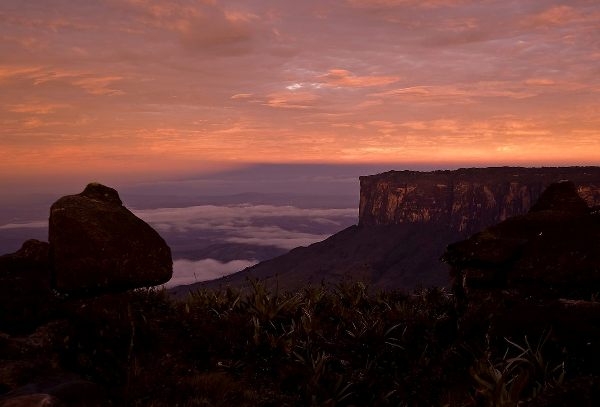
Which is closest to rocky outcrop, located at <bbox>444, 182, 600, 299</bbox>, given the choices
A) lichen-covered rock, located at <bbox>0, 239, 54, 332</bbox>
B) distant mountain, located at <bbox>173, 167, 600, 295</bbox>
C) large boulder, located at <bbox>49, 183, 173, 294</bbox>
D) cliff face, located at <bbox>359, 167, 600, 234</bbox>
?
large boulder, located at <bbox>49, 183, 173, 294</bbox>

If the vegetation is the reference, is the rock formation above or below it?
above

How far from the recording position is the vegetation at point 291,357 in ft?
22.2

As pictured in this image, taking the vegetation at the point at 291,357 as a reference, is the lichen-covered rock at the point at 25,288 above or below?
above

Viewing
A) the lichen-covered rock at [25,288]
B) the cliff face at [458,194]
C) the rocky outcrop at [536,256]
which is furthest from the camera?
the cliff face at [458,194]

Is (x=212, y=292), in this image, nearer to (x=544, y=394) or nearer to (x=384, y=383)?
(x=384, y=383)

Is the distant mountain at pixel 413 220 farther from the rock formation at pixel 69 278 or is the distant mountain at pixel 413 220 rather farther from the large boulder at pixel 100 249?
the rock formation at pixel 69 278

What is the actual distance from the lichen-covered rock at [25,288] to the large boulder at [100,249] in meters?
0.22

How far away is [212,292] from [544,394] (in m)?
9.16

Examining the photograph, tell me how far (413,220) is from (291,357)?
133 m

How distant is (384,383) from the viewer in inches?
300

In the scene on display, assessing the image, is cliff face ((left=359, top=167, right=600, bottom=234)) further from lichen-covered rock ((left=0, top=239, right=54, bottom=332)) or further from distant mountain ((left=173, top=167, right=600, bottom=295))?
lichen-covered rock ((left=0, top=239, right=54, bottom=332))

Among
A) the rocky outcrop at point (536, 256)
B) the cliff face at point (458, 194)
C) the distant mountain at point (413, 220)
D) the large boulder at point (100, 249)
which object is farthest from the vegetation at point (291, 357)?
the cliff face at point (458, 194)

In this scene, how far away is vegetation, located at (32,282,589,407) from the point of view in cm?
678

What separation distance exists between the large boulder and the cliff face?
104646 millimetres
